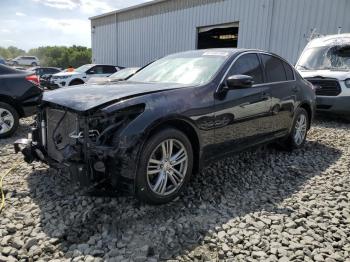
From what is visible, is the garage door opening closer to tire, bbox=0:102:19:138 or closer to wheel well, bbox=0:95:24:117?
wheel well, bbox=0:95:24:117

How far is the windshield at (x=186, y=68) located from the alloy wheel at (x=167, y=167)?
856 mm

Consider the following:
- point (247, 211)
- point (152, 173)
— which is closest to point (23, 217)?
point (152, 173)

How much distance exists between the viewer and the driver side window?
4185 millimetres

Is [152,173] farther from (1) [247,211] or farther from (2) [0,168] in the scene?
(2) [0,168]

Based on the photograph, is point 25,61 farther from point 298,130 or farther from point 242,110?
point 242,110

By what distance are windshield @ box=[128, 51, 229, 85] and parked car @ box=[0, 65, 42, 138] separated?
9.10 ft

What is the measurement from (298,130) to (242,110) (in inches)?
77.0

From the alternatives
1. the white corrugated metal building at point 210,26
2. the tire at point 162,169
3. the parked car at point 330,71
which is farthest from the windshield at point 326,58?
the tire at point 162,169

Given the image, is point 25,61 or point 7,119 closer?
point 7,119

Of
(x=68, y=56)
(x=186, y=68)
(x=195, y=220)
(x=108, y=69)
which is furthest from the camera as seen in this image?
(x=68, y=56)

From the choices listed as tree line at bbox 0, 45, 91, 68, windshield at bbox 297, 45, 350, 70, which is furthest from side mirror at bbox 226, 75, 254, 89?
tree line at bbox 0, 45, 91, 68

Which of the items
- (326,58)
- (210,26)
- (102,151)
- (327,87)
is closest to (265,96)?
(102,151)

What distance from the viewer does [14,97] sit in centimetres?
624

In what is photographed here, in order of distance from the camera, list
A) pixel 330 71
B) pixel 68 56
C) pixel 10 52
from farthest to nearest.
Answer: pixel 10 52 < pixel 68 56 < pixel 330 71
